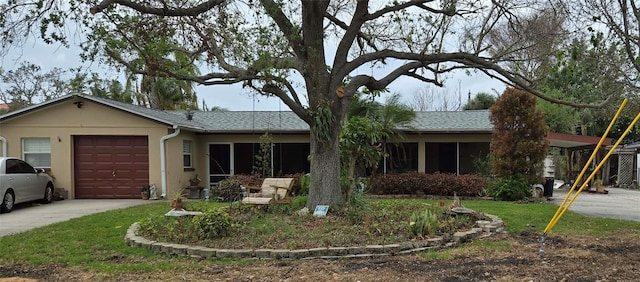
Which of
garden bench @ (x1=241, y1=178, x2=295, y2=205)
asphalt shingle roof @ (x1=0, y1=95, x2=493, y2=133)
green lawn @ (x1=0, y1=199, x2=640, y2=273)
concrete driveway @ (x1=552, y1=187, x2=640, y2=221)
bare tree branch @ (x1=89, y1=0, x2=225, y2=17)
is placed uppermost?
bare tree branch @ (x1=89, y1=0, x2=225, y2=17)

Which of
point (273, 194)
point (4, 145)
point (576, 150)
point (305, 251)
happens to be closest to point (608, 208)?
point (273, 194)

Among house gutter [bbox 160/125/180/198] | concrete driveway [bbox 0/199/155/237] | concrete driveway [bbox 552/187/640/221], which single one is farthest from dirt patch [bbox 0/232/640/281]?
house gutter [bbox 160/125/180/198]

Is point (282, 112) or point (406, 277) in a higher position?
point (282, 112)

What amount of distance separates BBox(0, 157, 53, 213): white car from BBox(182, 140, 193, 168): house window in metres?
4.01

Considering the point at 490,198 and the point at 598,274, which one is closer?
the point at 598,274

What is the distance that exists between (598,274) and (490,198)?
927 cm

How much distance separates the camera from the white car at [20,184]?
11.5 metres

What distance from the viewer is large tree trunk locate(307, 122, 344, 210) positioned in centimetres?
931

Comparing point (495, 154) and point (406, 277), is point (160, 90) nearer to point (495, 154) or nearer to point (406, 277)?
point (495, 154)

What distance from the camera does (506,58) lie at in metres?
9.40

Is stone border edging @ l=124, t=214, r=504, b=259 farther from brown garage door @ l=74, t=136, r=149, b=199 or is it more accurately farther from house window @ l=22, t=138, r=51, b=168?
house window @ l=22, t=138, r=51, b=168

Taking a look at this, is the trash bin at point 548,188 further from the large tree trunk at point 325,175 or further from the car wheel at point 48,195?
the car wheel at point 48,195

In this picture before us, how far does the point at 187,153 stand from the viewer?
16344mm

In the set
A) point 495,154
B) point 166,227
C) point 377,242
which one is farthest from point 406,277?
point 495,154
